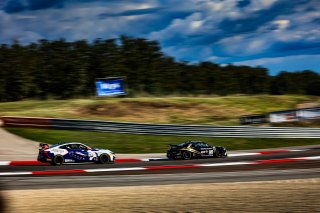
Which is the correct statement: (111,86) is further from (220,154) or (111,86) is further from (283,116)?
(220,154)

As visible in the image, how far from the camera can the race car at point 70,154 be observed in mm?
19281

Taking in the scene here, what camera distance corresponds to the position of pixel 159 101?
4553 centimetres

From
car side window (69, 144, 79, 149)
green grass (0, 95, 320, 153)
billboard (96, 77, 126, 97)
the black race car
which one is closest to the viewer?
car side window (69, 144, 79, 149)

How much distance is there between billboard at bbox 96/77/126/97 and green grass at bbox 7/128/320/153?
63.1 ft

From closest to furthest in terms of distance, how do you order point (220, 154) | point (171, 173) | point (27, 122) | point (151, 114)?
point (171, 173) → point (220, 154) → point (27, 122) → point (151, 114)

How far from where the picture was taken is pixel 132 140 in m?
27.2

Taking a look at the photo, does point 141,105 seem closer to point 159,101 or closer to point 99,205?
point 159,101

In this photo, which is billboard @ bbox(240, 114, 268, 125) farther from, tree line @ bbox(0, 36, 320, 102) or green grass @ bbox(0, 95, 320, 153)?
tree line @ bbox(0, 36, 320, 102)

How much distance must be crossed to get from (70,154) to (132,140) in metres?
7.77

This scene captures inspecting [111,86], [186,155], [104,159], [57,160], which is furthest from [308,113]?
[111,86]

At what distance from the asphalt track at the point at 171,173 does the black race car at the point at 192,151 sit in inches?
25.0

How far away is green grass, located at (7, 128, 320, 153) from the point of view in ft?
84.5

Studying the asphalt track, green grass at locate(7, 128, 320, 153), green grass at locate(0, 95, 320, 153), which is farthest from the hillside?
the asphalt track

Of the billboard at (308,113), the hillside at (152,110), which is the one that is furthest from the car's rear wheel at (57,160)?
the billboard at (308,113)
